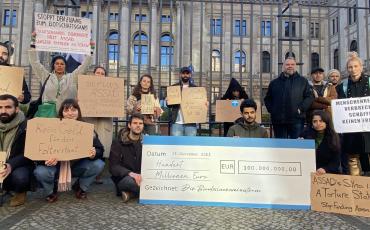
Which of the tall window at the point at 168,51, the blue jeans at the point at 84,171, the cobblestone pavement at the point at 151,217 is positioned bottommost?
the cobblestone pavement at the point at 151,217

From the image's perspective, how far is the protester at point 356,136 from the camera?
5254 mm

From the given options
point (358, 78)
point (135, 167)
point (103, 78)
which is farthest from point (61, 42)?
point (358, 78)

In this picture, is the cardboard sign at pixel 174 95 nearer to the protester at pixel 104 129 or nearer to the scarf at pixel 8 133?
the protester at pixel 104 129

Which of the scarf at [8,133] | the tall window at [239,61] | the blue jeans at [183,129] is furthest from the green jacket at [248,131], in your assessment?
the scarf at [8,133]

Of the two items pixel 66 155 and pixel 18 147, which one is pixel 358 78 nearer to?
pixel 66 155

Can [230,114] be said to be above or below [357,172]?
above

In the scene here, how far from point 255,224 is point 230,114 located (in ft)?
10.2

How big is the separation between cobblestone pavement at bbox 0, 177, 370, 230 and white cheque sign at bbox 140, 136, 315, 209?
15 centimetres

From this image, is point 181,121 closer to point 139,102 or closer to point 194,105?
point 194,105

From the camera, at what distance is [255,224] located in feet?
12.8

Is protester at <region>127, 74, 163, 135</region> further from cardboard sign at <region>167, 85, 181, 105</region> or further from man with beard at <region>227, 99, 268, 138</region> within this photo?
man with beard at <region>227, 99, 268, 138</region>

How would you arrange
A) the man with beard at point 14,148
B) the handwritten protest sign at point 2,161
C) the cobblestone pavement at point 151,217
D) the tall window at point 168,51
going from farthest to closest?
the tall window at point 168,51 < the man with beard at point 14,148 < the handwritten protest sign at point 2,161 < the cobblestone pavement at point 151,217

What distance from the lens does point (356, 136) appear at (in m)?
5.24

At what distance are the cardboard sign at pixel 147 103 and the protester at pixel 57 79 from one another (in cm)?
100
